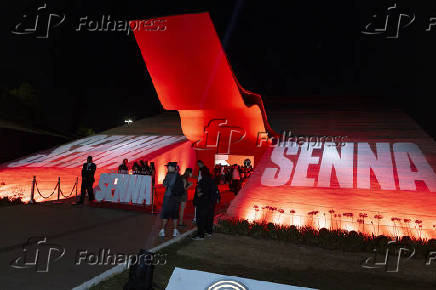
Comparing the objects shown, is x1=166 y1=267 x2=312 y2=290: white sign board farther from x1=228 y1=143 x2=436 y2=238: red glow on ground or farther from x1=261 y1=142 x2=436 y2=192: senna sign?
x1=261 y1=142 x2=436 y2=192: senna sign

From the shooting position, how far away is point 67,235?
7.41 metres

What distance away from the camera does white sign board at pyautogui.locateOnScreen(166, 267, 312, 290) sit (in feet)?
11.4

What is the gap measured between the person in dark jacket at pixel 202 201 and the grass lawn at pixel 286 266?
291 millimetres

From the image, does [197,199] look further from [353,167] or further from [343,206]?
[353,167]

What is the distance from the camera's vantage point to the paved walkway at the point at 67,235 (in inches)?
197

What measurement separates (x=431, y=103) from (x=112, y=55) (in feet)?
94.4

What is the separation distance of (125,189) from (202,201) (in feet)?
15.0

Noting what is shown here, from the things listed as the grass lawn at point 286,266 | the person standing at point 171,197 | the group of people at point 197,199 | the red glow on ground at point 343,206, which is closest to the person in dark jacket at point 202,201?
the group of people at point 197,199

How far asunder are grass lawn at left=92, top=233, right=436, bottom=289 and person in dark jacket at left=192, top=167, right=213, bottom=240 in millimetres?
291

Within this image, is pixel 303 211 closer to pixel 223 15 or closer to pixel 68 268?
pixel 68 268

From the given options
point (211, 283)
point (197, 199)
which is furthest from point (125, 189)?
point (211, 283)

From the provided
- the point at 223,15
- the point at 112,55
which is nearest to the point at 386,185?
the point at 223,15

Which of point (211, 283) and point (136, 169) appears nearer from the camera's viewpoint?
point (211, 283)

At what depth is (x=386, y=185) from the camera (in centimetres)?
1080
